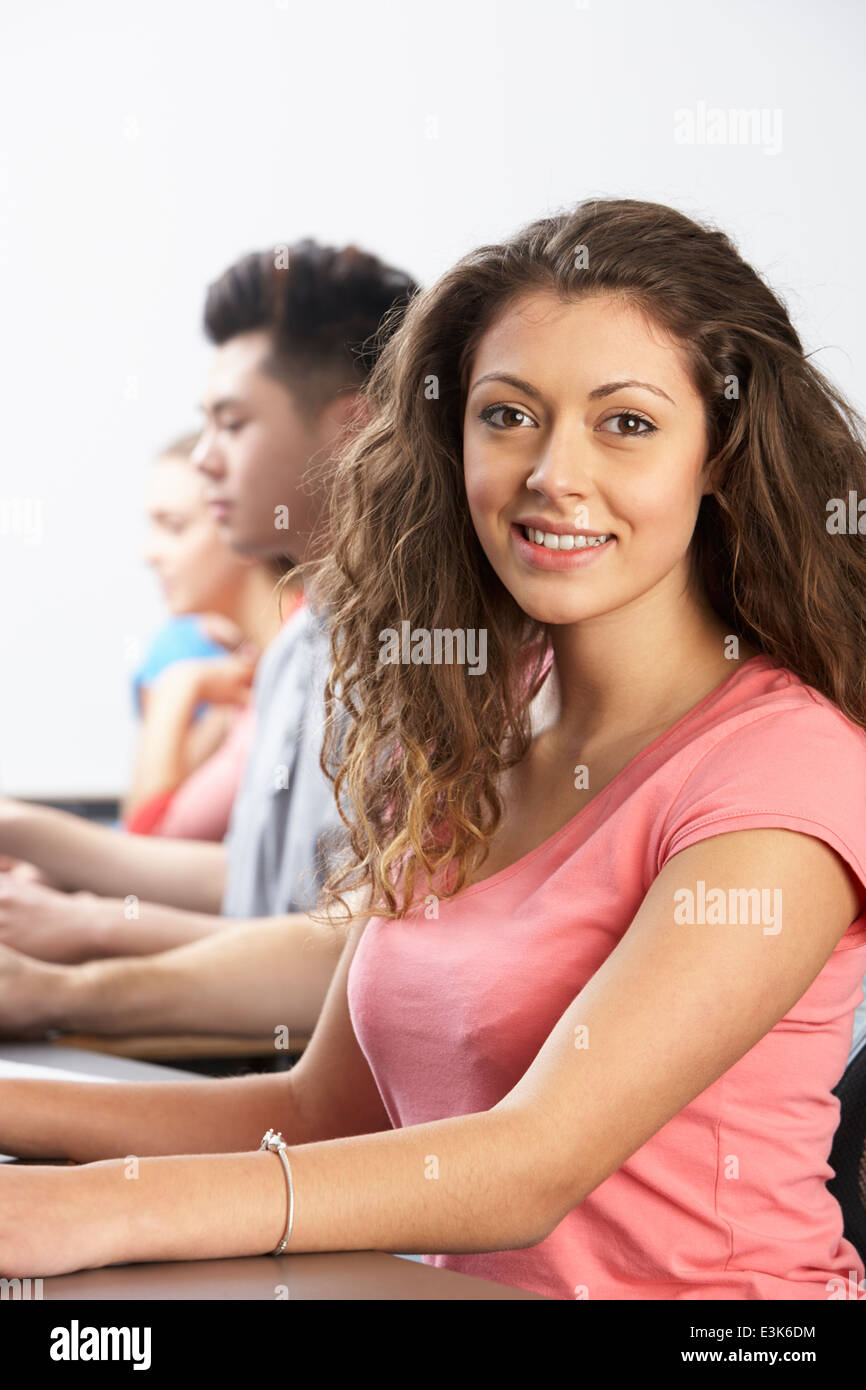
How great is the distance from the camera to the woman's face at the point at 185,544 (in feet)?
12.1

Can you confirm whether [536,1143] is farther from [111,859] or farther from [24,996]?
[111,859]

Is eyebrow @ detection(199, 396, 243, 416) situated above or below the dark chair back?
above

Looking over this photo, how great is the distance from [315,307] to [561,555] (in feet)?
3.78

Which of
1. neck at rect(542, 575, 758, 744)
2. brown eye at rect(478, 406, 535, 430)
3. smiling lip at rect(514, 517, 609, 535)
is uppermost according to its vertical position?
brown eye at rect(478, 406, 535, 430)

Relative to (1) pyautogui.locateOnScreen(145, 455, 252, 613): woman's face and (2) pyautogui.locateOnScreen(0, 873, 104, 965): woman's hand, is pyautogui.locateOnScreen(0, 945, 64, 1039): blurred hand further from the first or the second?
(1) pyautogui.locateOnScreen(145, 455, 252, 613): woman's face

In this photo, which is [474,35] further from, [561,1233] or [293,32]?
[561,1233]

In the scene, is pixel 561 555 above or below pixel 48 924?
above

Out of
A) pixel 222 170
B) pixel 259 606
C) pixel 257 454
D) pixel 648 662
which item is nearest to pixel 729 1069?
pixel 648 662

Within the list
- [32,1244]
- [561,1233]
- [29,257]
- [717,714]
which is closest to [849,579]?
[717,714]

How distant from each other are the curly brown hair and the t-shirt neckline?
3 cm

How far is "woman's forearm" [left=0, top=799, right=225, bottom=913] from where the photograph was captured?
2.19 m

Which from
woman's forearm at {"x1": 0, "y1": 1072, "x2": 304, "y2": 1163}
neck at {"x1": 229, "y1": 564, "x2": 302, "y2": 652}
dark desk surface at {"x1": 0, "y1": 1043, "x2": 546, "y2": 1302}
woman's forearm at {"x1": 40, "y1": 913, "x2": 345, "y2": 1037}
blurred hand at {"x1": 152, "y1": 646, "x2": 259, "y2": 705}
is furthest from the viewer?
blurred hand at {"x1": 152, "y1": 646, "x2": 259, "y2": 705}

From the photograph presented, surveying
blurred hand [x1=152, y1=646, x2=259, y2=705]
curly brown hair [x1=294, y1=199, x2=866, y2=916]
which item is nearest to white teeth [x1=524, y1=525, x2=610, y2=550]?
curly brown hair [x1=294, y1=199, x2=866, y2=916]

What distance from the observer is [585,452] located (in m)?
1.07
